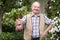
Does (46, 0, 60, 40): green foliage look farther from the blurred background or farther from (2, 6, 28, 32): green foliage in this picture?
(2, 6, 28, 32): green foliage

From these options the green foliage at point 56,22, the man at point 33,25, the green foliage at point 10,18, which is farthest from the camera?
the green foliage at point 10,18

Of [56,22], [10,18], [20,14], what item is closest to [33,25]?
[56,22]

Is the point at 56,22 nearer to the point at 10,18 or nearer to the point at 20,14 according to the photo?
the point at 20,14

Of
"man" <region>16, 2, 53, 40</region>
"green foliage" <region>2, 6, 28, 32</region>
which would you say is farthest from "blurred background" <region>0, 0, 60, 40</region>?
"man" <region>16, 2, 53, 40</region>

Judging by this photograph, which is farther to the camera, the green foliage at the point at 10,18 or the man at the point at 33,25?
the green foliage at the point at 10,18

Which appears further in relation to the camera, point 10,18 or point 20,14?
point 10,18

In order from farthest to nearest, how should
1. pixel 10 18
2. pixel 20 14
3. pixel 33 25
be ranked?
pixel 10 18 → pixel 20 14 → pixel 33 25

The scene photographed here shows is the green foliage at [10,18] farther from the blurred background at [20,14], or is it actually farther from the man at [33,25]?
the man at [33,25]

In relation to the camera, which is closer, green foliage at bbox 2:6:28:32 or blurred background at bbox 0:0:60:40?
blurred background at bbox 0:0:60:40

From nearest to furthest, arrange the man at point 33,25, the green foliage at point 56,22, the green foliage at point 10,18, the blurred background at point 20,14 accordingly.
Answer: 1. the man at point 33,25
2. the green foliage at point 56,22
3. the blurred background at point 20,14
4. the green foliage at point 10,18

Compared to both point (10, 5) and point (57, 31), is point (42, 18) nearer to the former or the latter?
point (57, 31)

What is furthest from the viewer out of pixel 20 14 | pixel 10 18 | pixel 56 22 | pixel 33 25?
pixel 10 18

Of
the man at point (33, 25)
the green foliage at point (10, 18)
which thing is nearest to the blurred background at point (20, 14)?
the green foliage at point (10, 18)

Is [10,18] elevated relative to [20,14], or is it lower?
lower
